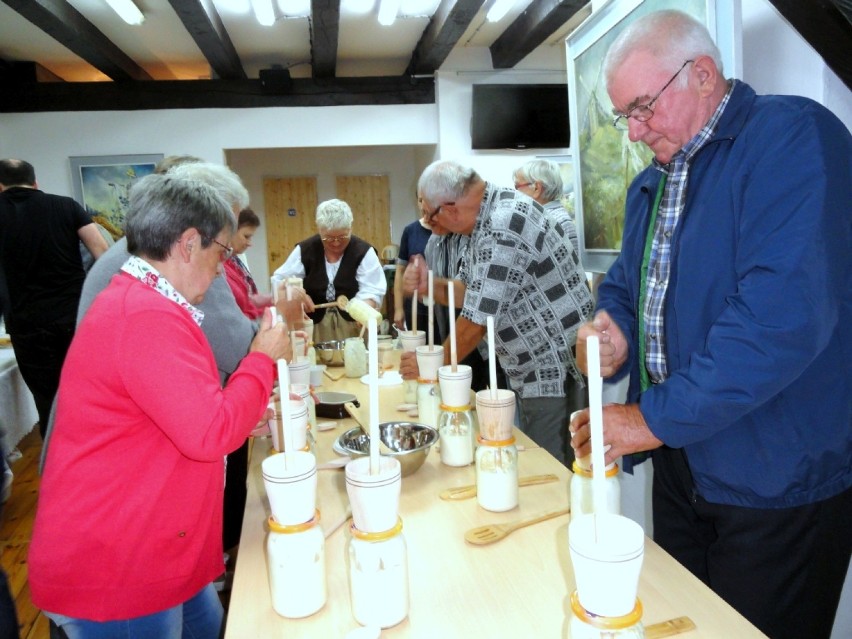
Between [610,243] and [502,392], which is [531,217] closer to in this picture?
[610,243]

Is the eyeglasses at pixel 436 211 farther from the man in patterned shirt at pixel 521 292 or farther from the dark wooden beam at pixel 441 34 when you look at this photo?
the dark wooden beam at pixel 441 34

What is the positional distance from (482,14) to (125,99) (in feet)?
11.5

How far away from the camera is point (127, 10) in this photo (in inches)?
167

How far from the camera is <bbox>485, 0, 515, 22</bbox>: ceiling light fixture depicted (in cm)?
464

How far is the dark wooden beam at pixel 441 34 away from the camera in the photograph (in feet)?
14.6

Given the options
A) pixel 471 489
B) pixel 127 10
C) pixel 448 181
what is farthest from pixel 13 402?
pixel 471 489

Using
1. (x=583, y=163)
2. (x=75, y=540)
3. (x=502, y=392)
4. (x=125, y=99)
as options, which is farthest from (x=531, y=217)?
(x=125, y=99)

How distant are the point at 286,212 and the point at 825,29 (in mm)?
7647

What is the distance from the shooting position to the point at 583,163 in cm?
250

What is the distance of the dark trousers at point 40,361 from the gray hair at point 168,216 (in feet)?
8.34

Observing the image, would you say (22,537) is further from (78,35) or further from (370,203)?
(370,203)

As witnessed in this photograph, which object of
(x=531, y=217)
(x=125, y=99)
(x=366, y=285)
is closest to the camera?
(x=531, y=217)

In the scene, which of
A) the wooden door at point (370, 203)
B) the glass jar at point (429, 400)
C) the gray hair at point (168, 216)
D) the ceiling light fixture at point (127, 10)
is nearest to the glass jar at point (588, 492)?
the glass jar at point (429, 400)

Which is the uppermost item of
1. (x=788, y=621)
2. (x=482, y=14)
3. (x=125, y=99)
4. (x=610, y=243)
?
(x=482, y=14)
